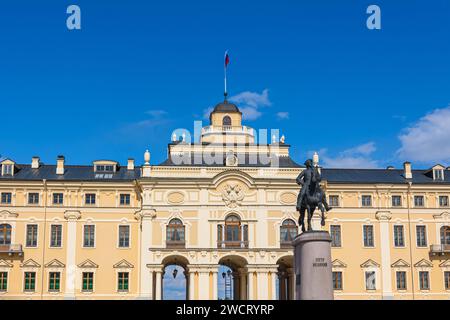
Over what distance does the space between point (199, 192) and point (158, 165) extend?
404cm

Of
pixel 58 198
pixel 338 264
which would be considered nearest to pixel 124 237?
pixel 58 198

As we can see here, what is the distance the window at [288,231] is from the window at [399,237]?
29.8 feet

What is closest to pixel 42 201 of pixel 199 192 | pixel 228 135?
pixel 199 192

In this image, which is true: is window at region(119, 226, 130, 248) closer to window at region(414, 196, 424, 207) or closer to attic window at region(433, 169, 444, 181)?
window at region(414, 196, 424, 207)

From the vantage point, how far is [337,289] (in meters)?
55.4

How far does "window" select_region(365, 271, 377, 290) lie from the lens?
2203 inches

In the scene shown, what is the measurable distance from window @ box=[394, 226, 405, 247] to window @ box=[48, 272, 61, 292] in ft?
93.1

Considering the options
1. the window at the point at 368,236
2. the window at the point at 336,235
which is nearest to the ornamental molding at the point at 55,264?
the window at the point at 336,235

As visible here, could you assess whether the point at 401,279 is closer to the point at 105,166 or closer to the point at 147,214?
the point at 147,214

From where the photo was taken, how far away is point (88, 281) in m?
54.8

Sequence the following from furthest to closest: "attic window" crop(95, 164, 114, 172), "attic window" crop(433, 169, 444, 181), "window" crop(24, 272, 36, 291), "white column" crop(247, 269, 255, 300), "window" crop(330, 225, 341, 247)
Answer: "attic window" crop(433, 169, 444, 181) → "attic window" crop(95, 164, 114, 172) → "window" crop(330, 225, 341, 247) → "window" crop(24, 272, 36, 291) → "white column" crop(247, 269, 255, 300)

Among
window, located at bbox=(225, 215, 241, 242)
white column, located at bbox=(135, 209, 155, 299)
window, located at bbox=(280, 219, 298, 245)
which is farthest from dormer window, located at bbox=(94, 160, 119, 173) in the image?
window, located at bbox=(280, 219, 298, 245)

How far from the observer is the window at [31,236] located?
→ 5512 cm
